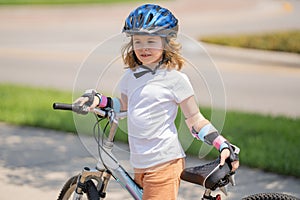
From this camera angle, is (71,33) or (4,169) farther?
(71,33)

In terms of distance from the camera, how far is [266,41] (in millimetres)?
17469

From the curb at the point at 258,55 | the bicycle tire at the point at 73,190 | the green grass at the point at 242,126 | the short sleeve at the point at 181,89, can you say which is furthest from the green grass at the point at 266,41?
the short sleeve at the point at 181,89

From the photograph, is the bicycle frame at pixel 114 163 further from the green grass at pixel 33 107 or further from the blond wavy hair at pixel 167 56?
the green grass at pixel 33 107

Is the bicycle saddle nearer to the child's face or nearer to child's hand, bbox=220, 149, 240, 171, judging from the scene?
child's hand, bbox=220, 149, 240, 171

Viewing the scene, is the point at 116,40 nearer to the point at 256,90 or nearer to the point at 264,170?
the point at 264,170

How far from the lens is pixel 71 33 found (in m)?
20.7

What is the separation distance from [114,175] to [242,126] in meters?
4.58

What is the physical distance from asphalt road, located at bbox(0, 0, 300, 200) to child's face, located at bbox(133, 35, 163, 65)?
0.10m

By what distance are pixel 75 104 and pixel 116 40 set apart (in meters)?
0.36

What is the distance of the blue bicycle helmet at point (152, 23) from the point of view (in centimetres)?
328

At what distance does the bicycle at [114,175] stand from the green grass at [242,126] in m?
2.00

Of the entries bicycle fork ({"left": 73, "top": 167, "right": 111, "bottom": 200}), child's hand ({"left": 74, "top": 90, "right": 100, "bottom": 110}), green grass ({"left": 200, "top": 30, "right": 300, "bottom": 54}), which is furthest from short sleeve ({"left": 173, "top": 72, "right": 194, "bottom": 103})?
green grass ({"left": 200, "top": 30, "right": 300, "bottom": 54})

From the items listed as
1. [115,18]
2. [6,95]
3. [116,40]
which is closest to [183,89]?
[116,40]

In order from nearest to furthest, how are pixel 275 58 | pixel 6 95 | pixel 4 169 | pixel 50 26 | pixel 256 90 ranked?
pixel 4 169
pixel 6 95
pixel 256 90
pixel 275 58
pixel 50 26
